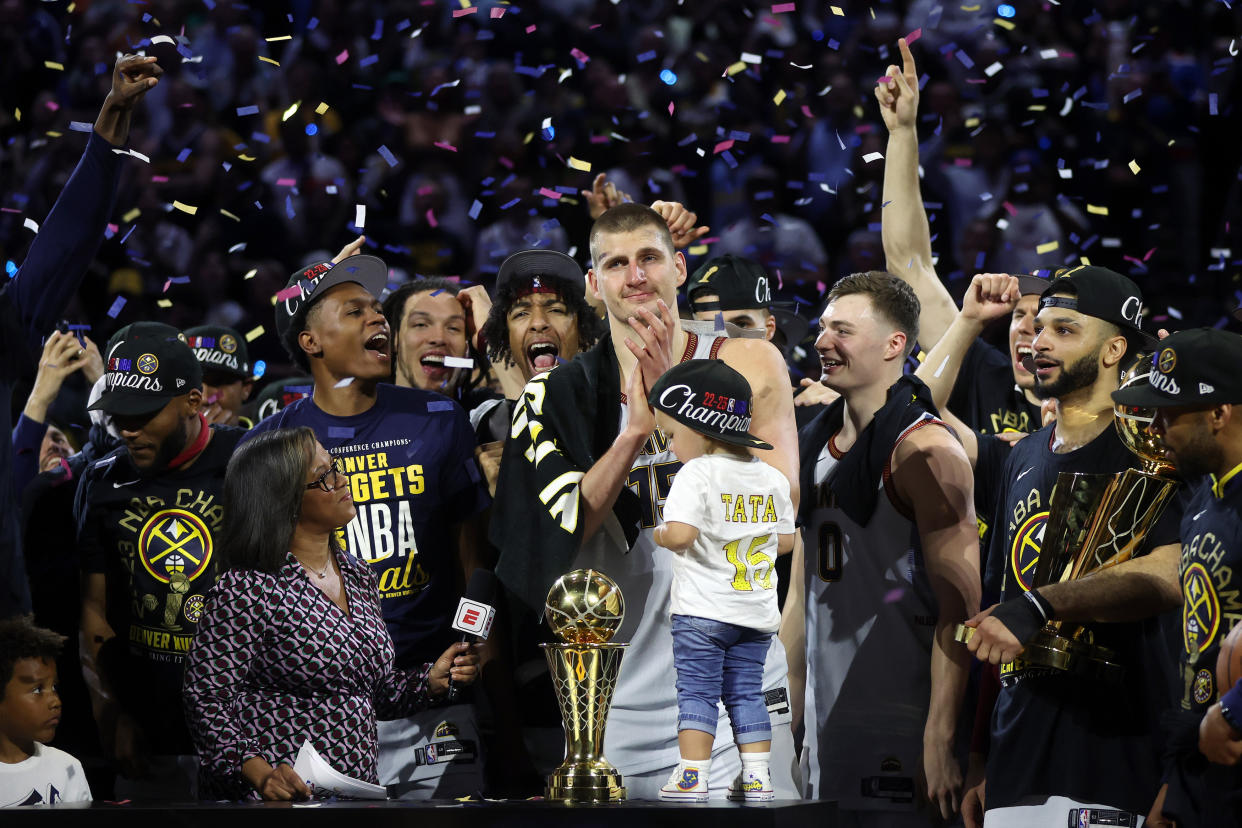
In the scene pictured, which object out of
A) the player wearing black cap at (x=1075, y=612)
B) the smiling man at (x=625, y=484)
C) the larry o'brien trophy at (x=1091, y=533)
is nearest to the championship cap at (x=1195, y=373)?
the larry o'brien trophy at (x=1091, y=533)

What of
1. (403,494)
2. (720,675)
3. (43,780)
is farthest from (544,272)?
(43,780)

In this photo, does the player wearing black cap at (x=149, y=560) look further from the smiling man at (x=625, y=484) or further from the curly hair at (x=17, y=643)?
the smiling man at (x=625, y=484)

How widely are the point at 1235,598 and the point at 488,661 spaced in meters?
1.91

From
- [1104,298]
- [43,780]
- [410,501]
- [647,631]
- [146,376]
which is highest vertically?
[1104,298]

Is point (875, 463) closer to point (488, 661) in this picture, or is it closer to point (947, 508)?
point (947, 508)

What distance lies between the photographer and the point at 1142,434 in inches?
136

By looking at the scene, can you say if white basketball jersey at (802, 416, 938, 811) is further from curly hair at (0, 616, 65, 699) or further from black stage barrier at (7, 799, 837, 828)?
curly hair at (0, 616, 65, 699)

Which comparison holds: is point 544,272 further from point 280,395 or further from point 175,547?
point 280,395

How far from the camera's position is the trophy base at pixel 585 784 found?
2674mm

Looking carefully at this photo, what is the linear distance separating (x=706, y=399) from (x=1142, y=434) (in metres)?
1.18

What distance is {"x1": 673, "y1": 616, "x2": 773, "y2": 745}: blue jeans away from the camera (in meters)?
2.98

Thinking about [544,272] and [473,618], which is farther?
[544,272]

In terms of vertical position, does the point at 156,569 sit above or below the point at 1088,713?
above

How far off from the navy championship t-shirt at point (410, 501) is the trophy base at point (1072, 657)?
5.28 feet
